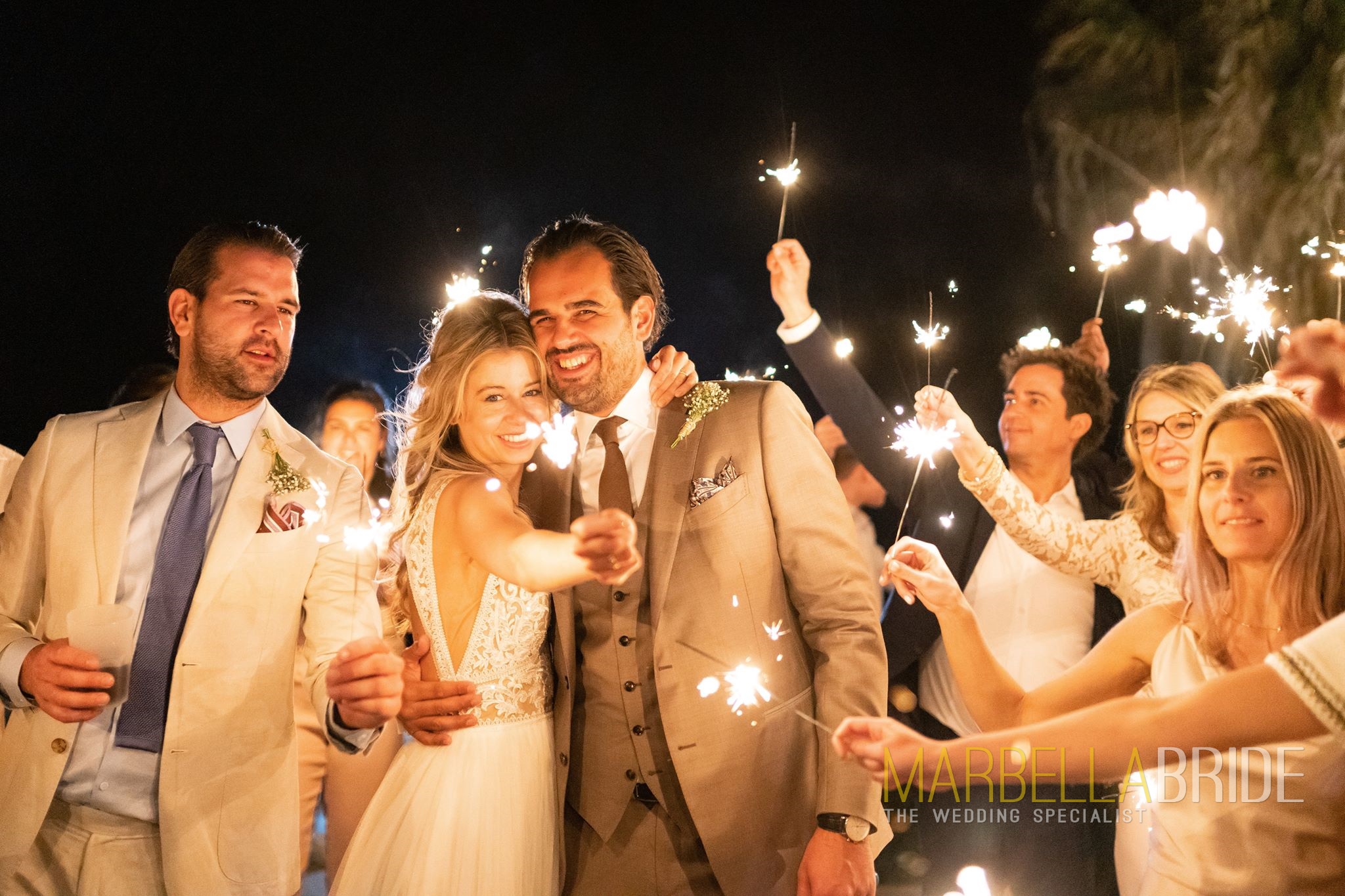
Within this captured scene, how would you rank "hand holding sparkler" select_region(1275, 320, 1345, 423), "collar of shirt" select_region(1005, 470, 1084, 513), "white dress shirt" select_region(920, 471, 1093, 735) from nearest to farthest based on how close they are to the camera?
"hand holding sparkler" select_region(1275, 320, 1345, 423), "white dress shirt" select_region(920, 471, 1093, 735), "collar of shirt" select_region(1005, 470, 1084, 513)

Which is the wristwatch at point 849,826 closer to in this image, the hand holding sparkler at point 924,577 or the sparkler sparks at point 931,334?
the hand holding sparkler at point 924,577

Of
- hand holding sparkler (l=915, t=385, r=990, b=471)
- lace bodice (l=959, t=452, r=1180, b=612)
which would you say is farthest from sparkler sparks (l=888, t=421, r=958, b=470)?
lace bodice (l=959, t=452, r=1180, b=612)

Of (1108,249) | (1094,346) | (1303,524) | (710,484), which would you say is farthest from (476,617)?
(1108,249)

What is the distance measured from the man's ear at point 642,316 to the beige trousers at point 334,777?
1811 millimetres

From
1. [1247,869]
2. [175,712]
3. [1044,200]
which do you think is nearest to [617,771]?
[175,712]

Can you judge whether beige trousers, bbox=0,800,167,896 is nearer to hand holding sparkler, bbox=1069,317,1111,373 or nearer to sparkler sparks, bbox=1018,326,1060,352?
sparkler sparks, bbox=1018,326,1060,352

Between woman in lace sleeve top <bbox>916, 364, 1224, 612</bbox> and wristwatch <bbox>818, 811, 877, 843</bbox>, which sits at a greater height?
woman in lace sleeve top <bbox>916, 364, 1224, 612</bbox>

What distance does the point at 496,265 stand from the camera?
13.0 feet

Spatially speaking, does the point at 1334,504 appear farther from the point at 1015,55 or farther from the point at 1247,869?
the point at 1015,55

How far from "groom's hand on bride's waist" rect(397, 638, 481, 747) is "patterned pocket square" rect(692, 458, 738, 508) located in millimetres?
755

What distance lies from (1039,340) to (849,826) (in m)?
2.04

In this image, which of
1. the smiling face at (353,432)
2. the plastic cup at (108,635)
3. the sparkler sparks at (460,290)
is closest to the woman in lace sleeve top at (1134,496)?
the sparkler sparks at (460,290)

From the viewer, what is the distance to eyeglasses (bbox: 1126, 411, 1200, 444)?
2521 millimetres

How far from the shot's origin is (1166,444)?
8.33ft
